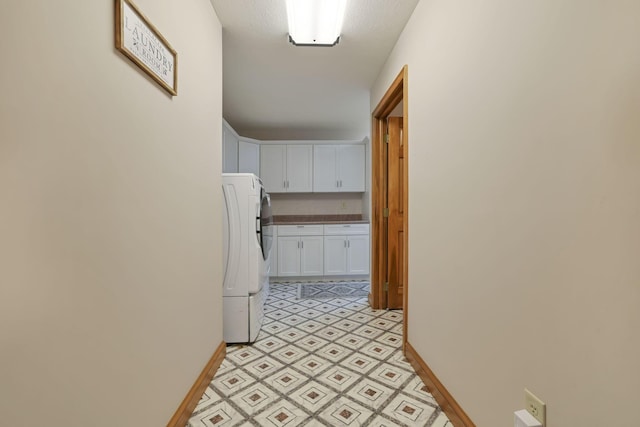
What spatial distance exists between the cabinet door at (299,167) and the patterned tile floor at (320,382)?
2.32m

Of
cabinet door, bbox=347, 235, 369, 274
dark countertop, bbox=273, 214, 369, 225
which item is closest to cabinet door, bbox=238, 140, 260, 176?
dark countertop, bbox=273, 214, 369, 225

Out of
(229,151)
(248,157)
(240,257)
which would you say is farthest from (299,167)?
(240,257)

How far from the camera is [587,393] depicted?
69 cm

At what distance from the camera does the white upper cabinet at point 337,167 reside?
14.5 ft

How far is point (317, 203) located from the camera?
470cm

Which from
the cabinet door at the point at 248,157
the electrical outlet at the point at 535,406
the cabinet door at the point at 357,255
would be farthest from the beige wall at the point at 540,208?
the cabinet door at the point at 248,157

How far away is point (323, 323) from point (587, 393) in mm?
2047

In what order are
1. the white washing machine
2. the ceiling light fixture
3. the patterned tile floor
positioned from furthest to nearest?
the white washing machine, the ceiling light fixture, the patterned tile floor

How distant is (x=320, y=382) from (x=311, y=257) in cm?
245

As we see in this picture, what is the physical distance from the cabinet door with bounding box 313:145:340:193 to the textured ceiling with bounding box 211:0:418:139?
1.36ft

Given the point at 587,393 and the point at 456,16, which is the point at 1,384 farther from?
the point at 456,16

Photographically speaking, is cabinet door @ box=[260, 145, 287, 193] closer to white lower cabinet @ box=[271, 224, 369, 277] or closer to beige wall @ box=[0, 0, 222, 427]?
white lower cabinet @ box=[271, 224, 369, 277]

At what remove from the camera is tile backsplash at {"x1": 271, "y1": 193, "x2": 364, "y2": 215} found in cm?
464

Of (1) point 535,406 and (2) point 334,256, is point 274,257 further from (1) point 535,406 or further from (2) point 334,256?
(1) point 535,406
